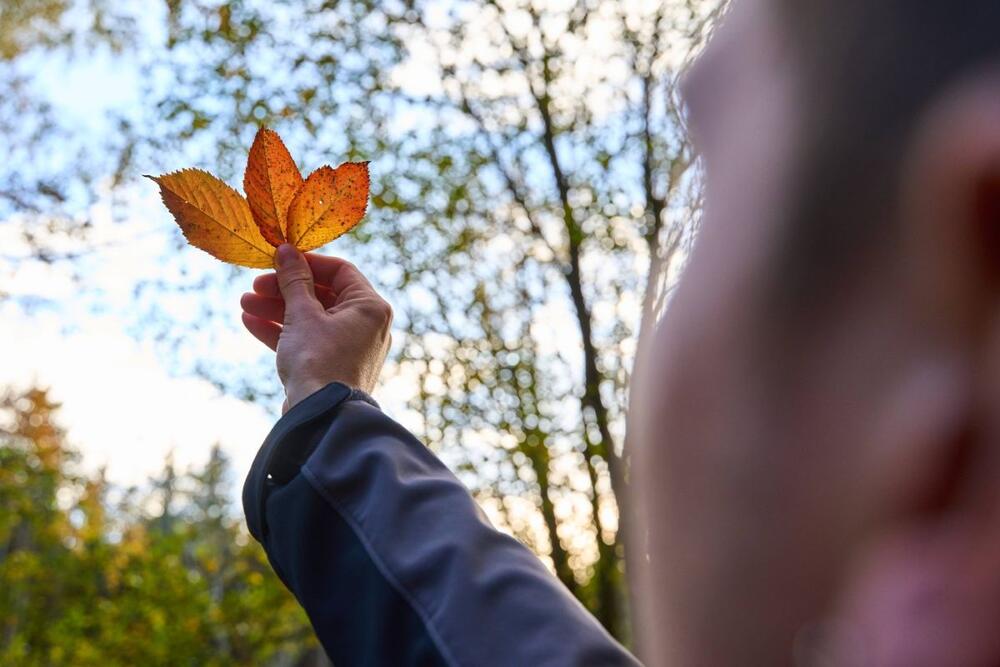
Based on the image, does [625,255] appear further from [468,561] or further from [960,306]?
[960,306]

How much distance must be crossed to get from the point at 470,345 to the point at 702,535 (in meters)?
6.05

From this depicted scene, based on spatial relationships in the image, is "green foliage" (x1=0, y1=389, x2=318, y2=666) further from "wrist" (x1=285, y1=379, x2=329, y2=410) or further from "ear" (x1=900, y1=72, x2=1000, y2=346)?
"ear" (x1=900, y1=72, x2=1000, y2=346)

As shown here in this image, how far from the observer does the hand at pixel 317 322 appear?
118cm

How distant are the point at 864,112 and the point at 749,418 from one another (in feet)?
0.39

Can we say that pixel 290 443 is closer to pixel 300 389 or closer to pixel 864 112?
pixel 300 389

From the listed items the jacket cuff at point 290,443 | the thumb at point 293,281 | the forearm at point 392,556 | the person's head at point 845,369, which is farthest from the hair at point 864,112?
the thumb at point 293,281

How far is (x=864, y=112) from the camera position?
312 mm

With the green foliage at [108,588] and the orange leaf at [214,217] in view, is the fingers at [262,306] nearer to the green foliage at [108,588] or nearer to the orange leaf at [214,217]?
the orange leaf at [214,217]

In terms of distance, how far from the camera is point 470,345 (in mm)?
6371

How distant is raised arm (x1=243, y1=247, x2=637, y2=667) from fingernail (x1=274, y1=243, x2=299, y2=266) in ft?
0.26

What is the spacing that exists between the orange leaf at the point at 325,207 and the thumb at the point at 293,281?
0.08 feet

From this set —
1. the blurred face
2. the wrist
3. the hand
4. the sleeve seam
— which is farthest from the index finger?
the blurred face

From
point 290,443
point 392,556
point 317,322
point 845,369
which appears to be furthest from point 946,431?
point 317,322

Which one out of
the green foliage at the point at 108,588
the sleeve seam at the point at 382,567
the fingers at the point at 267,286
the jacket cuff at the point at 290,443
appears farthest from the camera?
the green foliage at the point at 108,588
